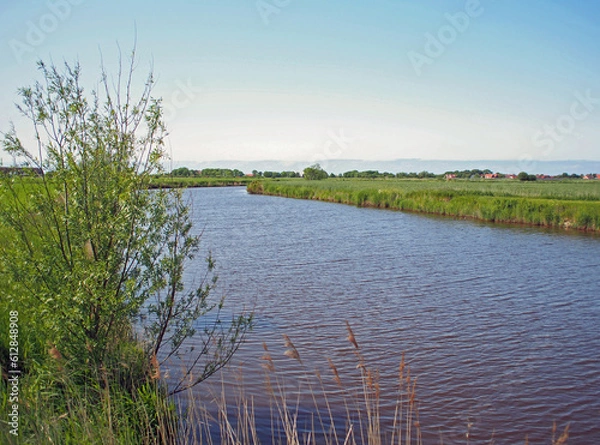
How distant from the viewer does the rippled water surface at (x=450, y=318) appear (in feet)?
24.3

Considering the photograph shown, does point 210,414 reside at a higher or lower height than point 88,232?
lower

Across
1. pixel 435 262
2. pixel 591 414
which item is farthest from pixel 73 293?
pixel 435 262

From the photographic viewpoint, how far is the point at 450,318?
38.0ft

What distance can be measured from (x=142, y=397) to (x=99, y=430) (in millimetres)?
1255

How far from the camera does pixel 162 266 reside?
6.09m

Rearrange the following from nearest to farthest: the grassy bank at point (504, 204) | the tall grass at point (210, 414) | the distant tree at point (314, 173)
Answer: the tall grass at point (210, 414) < the grassy bank at point (504, 204) < the distant tree at point (314, 173)

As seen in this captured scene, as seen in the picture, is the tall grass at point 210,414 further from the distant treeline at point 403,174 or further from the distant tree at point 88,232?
the distant treeline at point 403,174

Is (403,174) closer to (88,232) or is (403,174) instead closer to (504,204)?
(504,204)

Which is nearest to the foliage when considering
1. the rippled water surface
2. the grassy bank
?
the rippled water surface

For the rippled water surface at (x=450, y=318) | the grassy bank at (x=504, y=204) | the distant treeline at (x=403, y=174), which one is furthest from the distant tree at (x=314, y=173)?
the rippled water surface at (x=450, y=318)

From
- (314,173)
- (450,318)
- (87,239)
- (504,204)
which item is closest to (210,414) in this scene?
(87,239)

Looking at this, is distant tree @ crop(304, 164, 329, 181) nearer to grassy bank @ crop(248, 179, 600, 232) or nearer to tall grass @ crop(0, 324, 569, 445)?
grassy bank @ crop(248, 179, 600, 232)

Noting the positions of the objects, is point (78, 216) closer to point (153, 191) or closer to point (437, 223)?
point (153, 191)

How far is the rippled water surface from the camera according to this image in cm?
741
